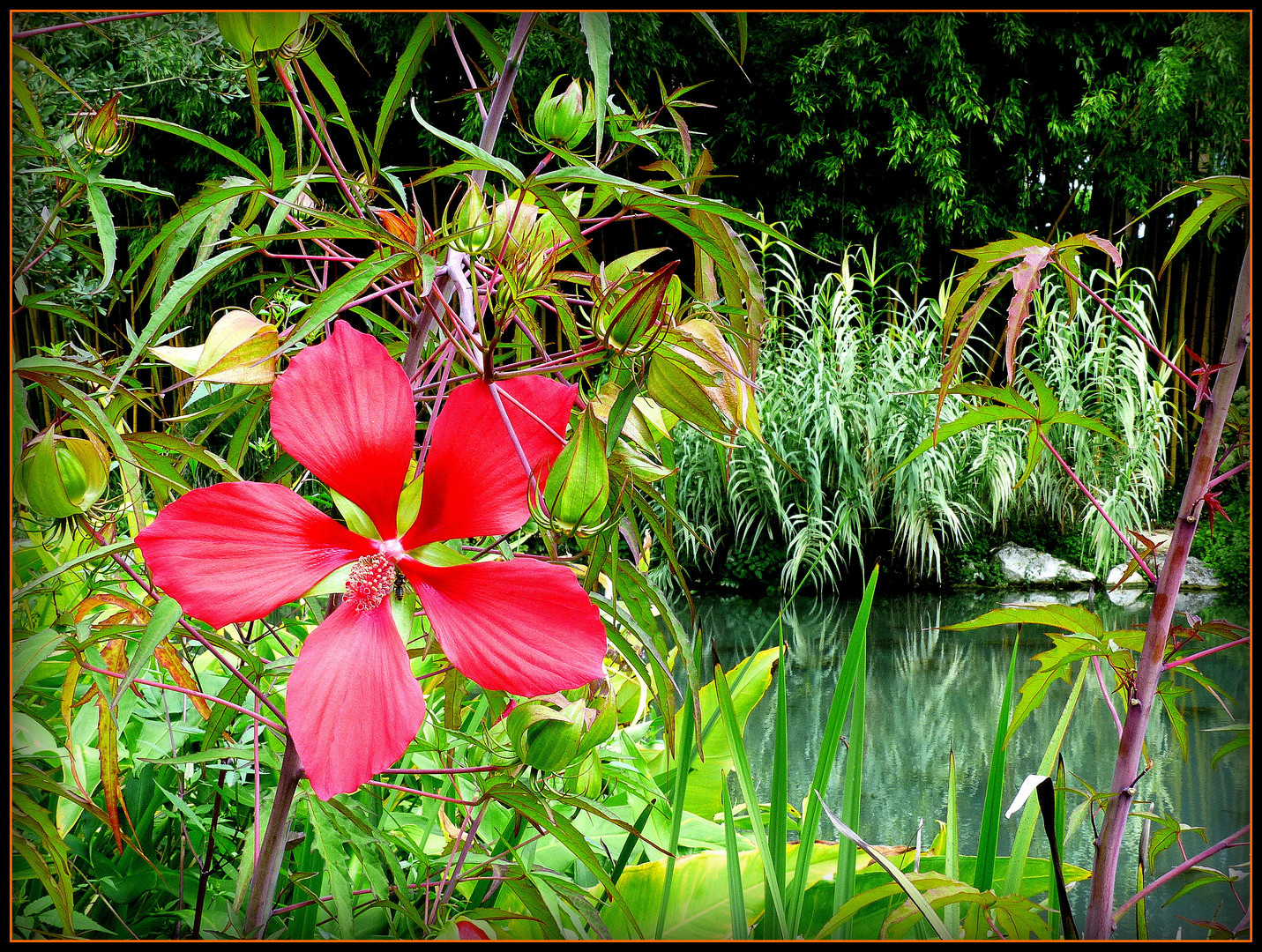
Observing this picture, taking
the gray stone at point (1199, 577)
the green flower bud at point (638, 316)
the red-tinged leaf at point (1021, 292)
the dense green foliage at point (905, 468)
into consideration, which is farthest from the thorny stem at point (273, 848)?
the gray stone at point (1199, 577)

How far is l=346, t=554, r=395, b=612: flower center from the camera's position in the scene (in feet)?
0.59

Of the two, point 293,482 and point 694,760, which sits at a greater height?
point 293,482

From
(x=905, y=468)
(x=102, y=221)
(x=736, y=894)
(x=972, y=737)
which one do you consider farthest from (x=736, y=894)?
(x=905, y=468)

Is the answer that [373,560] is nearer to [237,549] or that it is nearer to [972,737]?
[237,549]

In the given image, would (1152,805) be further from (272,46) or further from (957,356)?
(272,46)

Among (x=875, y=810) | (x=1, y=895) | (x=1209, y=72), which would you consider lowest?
(x=875, y=810)

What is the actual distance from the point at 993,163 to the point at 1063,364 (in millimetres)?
1412

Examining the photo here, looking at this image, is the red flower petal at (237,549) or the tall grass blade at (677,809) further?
the tall grass blade at (677,809)

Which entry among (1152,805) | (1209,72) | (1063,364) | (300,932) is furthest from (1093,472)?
(300,932)

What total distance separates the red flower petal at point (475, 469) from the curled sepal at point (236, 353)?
0.05 meters

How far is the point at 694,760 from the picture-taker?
0.68 m

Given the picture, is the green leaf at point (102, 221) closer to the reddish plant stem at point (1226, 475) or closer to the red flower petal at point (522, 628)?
the red flower petal at point (522, 628)

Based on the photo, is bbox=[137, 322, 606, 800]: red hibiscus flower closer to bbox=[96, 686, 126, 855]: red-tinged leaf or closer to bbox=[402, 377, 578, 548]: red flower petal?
bbox=[402, 377, 578, 548]: red flower petal

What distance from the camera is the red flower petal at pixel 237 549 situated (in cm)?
16
